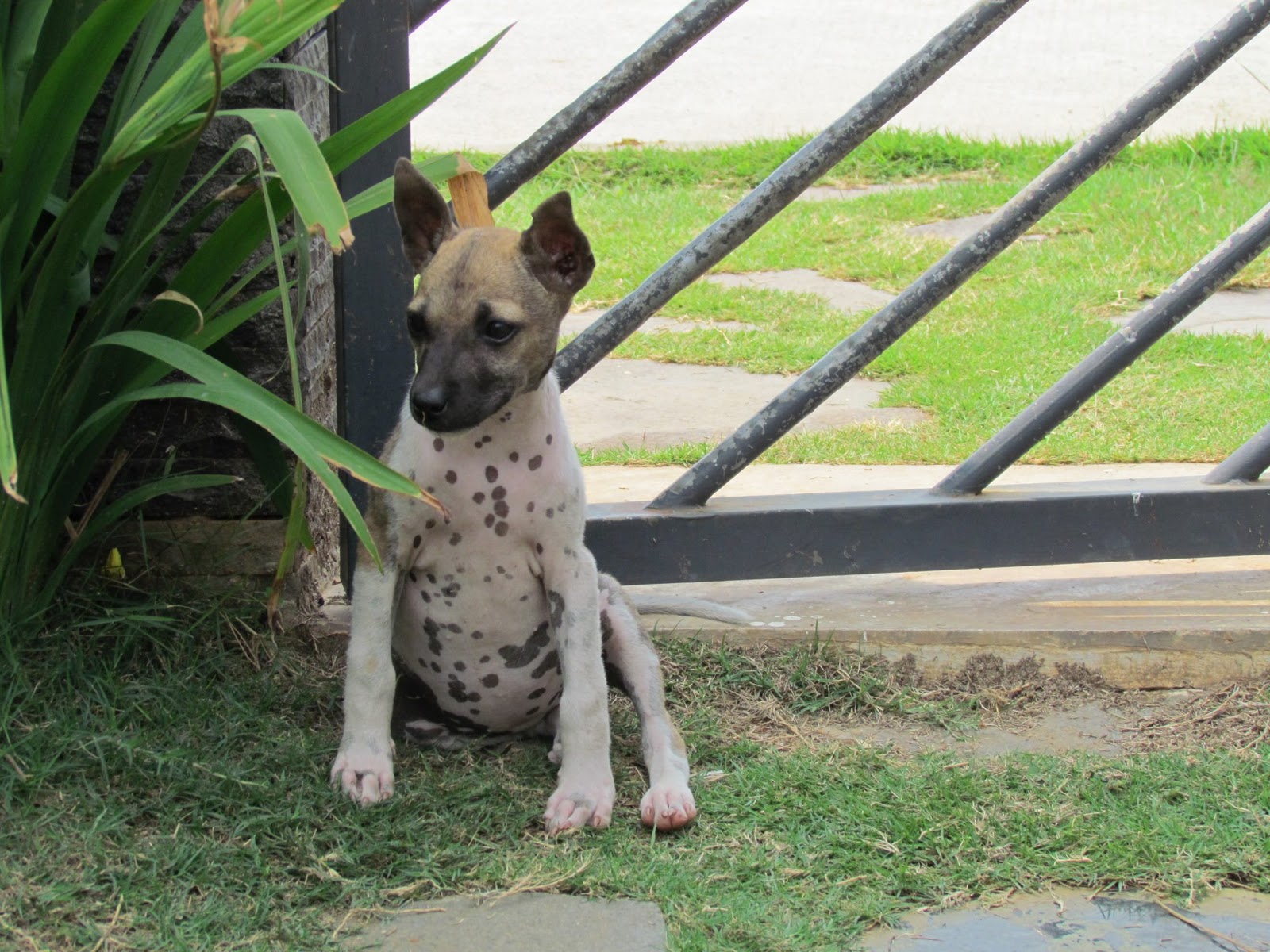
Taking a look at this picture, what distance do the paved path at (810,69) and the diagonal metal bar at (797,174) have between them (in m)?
6.31

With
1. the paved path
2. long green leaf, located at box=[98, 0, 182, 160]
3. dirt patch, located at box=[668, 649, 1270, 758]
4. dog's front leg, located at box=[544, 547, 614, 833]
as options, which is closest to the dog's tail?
dirt patch, located at box=[668, 649, 1270, 758]

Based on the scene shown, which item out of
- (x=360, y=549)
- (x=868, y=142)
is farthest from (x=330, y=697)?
(x=868, y=142)

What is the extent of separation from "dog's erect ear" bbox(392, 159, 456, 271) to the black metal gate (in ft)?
1.61

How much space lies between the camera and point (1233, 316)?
768cm

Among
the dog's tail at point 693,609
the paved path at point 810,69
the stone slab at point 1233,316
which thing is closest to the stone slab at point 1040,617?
the dog's tail at point 693,609

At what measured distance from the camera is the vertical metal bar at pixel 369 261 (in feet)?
11.9

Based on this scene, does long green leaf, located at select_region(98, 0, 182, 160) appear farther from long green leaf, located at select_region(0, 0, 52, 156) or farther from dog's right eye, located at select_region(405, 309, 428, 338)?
dog's right eye, located at select_region(405, 309, 428, 338)

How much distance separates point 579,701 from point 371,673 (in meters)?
→ 0.45

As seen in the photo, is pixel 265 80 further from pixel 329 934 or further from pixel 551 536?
pixel 329 934

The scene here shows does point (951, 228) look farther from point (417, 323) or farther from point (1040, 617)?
point (417, 323)

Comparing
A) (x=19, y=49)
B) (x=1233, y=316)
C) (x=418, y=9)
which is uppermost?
(x=418, y=9)

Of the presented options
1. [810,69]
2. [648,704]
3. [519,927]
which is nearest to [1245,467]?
[648,704]

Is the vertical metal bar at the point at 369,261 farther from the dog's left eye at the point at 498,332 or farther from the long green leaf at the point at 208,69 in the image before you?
the long green leaf at the point at 208,69

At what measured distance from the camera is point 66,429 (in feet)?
10.5
